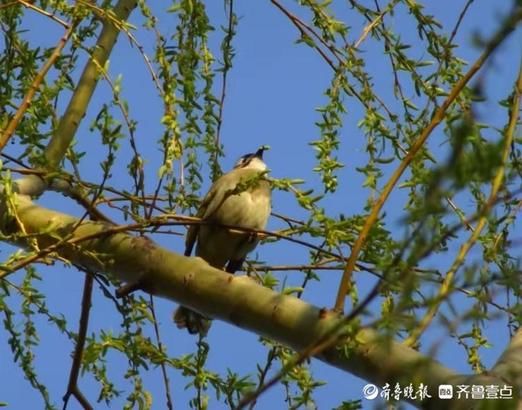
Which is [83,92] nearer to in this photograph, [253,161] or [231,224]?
[231,224]

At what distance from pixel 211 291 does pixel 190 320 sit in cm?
83

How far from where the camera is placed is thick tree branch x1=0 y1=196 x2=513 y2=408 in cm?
195

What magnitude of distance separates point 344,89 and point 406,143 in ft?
0.60

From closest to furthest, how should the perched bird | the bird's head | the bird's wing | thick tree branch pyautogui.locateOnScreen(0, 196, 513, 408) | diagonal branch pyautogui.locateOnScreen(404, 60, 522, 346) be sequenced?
diagonal branch pyautogui.locateOnScreen(404, 60, 522, 346)
thick tree branch pyautogui.locateOnScreen(0, 196, 513, 408)
the bird's wing
the perched bird
the bird's head

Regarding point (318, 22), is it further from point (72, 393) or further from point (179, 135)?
point (72, 393)

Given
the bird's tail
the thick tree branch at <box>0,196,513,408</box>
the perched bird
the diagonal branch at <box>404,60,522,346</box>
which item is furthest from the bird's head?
the diagonal branch at <box>404,60,522,346</box>

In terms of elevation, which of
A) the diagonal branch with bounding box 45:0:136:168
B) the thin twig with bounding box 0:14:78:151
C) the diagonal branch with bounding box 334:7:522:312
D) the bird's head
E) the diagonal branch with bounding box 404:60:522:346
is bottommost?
the diagonal branch with bounding box 404:60:522:346

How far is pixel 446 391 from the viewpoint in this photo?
184 centimetres

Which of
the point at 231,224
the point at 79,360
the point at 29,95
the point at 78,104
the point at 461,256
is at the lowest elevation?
the point at 461,256

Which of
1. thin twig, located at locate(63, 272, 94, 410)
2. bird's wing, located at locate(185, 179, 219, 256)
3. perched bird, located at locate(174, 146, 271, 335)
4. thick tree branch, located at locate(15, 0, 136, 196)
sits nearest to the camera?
thin twig, located at locate(63, 272, 94, 410)

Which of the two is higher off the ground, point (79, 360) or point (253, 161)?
point (253, 161)

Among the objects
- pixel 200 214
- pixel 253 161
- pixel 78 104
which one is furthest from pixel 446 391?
pixel 253 161

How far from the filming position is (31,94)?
2156 mm

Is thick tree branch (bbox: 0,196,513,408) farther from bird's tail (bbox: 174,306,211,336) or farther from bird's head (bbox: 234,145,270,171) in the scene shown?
bird's head (bbox: 234,145,270,171)
